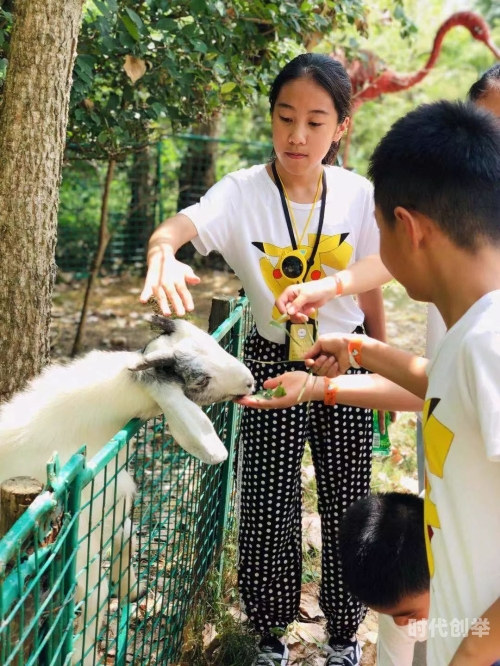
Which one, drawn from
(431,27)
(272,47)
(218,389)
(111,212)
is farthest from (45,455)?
(431,27)

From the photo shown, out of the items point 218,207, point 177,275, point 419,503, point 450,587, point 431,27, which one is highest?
point 431,27

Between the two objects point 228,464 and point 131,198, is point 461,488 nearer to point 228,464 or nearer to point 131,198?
point 228,464

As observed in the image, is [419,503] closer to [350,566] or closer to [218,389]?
[350,566]

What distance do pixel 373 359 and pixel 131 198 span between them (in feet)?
25.6

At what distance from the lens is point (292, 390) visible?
232 centimetres

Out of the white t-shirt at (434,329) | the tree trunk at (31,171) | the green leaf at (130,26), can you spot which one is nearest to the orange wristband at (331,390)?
the white t-shirt at (434,329)

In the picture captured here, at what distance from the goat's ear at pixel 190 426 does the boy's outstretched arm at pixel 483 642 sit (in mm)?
875

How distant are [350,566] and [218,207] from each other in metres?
1.20

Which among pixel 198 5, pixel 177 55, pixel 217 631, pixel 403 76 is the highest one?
pixel 403 76

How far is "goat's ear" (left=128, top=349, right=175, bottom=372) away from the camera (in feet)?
7.55

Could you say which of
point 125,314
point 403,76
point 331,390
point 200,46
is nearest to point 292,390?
point 331,390

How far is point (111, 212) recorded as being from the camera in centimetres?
941

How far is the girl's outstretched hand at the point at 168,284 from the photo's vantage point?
2.12 meters

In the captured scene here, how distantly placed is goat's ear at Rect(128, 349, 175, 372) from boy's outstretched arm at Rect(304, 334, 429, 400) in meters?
0.41
